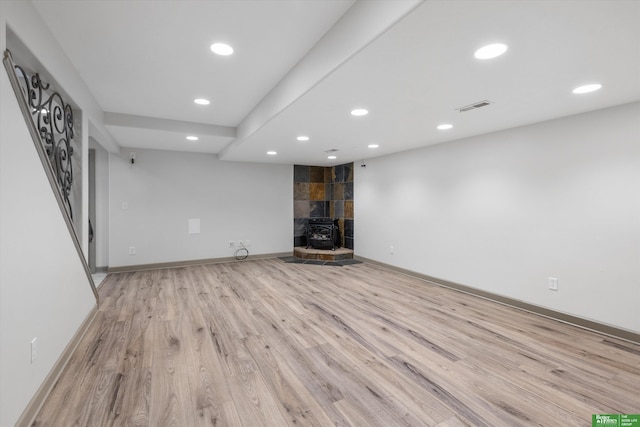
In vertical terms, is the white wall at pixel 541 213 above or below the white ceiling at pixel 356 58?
below

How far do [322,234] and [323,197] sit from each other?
1098 mm

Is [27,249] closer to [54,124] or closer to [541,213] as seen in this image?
[54,124]

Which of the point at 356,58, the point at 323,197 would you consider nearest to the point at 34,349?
the point at 356,58

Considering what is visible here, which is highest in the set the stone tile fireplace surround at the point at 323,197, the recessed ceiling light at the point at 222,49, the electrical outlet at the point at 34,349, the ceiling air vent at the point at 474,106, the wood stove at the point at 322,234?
the recessed ceiling light at the point at 222,49

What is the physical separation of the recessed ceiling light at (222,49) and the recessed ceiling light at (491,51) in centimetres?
175

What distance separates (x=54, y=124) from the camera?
7.88ft

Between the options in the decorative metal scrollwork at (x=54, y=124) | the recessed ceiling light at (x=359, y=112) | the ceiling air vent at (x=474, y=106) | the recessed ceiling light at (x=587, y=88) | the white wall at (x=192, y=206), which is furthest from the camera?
the white wall at (x=192, y=206)

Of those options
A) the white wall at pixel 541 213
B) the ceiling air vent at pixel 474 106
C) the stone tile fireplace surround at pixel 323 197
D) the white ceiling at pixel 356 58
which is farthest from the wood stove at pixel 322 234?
the ceiling air vent at pixel 474 106

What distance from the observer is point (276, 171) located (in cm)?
675

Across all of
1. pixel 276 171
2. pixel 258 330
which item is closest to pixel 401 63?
pixel 258 330

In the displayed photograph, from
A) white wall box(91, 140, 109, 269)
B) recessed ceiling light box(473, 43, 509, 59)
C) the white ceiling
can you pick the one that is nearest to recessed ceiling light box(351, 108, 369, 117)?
the white ceiling

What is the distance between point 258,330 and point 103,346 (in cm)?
134

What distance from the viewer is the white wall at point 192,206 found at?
17.5ft
